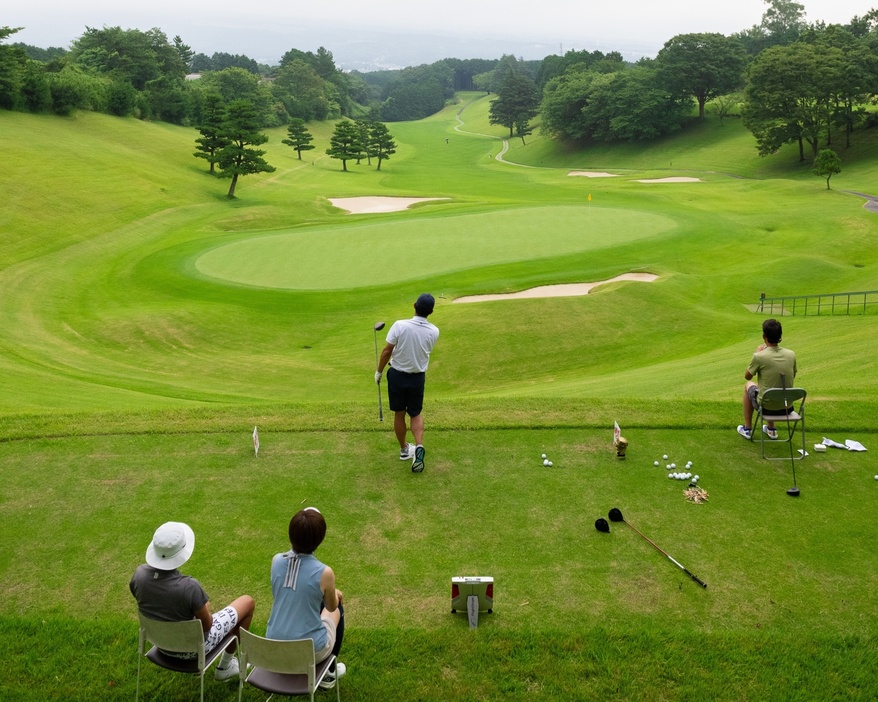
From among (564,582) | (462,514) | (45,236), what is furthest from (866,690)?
(45,236)

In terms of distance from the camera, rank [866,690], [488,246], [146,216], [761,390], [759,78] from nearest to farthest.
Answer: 1. [866,690]
2. [761,390]
3. [488,246]
4. [146,216]
5. [759,78]

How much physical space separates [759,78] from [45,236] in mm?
66010

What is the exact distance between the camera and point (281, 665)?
16.7 ft

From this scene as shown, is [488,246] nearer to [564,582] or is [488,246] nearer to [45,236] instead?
[45,236]

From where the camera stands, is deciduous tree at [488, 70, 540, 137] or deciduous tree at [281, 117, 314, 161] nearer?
deciduous tree at [281, 117, 314, 161]

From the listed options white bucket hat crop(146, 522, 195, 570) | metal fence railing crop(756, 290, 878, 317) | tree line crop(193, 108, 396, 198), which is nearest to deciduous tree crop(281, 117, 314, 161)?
tree line crop(193, 108, 396, 198)

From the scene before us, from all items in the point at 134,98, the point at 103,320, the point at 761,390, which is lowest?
the point at 103,320

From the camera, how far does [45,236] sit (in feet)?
130

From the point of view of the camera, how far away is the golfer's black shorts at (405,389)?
934 centimetres

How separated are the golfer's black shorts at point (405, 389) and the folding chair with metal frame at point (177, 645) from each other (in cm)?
429

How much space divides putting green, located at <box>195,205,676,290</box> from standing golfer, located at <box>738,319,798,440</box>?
19860 mm

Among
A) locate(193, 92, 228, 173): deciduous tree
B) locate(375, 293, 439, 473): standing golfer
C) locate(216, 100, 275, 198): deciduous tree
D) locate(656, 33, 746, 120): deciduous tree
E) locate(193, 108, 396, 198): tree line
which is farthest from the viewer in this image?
locate(656, 33, 746, 120): deciduous tree

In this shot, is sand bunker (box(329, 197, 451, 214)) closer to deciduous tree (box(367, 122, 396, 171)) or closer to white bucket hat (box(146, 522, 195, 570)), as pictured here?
deciduous tree (box(367, 122, 396, 171))

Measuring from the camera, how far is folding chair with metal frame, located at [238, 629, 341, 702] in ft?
16.4
